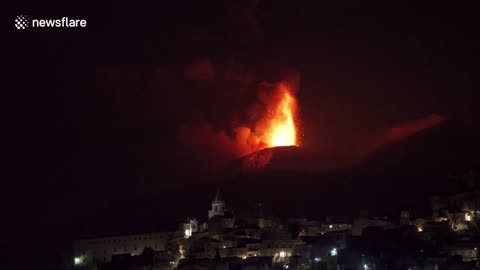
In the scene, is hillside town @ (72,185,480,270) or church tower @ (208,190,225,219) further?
church tower @ (208,190,225,219)

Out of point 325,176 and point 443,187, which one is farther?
point 325,176

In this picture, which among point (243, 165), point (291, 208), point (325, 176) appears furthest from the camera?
point (243, 165)

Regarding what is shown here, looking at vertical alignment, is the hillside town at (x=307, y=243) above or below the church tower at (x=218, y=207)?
below

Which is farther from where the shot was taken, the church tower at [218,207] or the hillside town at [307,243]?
the church tower at [218,207]

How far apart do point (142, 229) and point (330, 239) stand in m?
20.6

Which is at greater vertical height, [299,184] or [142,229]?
[299,184]

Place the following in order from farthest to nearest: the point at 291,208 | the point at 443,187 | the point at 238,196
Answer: the point at 238,196
the point at 291,208
the point at 443,187

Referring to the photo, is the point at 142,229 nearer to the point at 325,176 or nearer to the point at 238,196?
the point at 238,196

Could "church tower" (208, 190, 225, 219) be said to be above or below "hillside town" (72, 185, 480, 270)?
above

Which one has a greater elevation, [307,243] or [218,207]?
[218,207]

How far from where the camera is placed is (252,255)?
176 ft

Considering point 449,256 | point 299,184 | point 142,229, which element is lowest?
point 449,256

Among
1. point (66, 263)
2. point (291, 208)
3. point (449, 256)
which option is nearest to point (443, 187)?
point (291, 208)

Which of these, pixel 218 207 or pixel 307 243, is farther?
pixel 218 207
